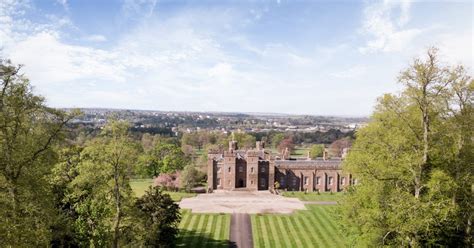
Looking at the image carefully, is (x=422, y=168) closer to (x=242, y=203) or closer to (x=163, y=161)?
(x=242, y=203)

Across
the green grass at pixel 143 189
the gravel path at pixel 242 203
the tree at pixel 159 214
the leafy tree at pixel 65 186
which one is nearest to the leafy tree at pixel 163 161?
the green grass at pixel 143 189

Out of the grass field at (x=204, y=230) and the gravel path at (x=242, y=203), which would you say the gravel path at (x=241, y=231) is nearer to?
the grass field at (x=204, y=230)

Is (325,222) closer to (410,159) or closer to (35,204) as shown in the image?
(410,159)

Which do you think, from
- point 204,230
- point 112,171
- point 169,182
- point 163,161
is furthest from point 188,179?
point 112,171

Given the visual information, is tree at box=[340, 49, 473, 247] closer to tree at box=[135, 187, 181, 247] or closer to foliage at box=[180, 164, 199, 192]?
tree at box=[135, 187, 181, 247]

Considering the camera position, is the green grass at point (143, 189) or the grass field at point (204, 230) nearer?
the grass field at point (204, 230)

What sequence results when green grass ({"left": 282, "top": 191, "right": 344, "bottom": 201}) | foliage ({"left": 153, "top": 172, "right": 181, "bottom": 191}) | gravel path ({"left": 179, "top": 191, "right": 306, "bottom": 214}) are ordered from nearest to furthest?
1. gravel path ({"left": 179, "top": 191, "right": 306, "bottom": 214})
2. green grass ({"left": 282, "top": 191, "right": 344, "bottom": 201})
3. foliage ({"left": 153, "top": 172, "right": 181, "bottom": 191})

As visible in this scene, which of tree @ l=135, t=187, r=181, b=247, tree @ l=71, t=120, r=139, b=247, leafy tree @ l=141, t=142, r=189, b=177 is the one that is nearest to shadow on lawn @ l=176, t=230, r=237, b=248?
tree @ l=135, t=187, r=181, b=247
